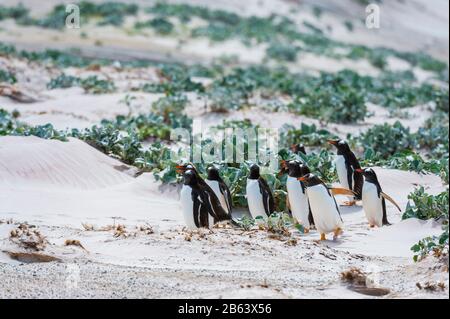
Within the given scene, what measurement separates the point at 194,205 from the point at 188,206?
2.3 inches

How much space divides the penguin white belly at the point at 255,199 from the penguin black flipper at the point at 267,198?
0.10 feet

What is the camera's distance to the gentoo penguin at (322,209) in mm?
7887

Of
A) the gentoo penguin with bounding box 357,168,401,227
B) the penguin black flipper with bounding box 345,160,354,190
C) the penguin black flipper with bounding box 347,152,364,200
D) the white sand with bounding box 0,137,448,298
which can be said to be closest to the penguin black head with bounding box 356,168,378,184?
the gentoo penguin with bounding box 357,168,401,227

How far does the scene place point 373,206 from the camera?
8648 mm

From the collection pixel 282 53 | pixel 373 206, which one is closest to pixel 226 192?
pixel 373 206

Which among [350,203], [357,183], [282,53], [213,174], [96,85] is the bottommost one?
[350,203]

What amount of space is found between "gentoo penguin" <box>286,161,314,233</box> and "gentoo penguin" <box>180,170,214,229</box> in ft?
2.79

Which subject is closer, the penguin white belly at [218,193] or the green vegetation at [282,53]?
the penguin white belly at [218,193]

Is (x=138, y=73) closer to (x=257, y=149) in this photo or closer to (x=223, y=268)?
(x=257, y=149)

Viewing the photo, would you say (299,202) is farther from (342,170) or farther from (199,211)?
(342,170)

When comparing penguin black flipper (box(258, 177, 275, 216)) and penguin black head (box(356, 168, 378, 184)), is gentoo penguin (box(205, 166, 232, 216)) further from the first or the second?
penguin black head (box(356, 168, 378, 184))

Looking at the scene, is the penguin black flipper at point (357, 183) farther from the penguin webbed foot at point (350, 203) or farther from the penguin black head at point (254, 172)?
the penguin black head at point (254, 172)

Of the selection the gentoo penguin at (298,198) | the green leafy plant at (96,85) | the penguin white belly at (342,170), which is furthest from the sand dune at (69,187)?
the green leafy plant at (96,85)

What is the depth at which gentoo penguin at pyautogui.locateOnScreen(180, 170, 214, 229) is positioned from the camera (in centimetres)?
783
